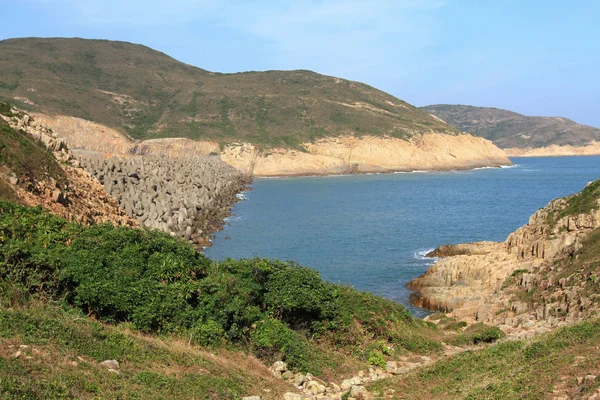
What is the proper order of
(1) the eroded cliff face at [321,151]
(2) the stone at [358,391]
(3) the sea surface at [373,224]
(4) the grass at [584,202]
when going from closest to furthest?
1. (2) the stone at [358,391]
2. (4) the grass at [584,202]
3. (3) the sea surface at [373,224]
4. (1) the eroded cliff face at [321,151]

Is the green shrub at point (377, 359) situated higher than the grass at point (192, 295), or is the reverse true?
the grass at point (192, 295)

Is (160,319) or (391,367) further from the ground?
(160,319)

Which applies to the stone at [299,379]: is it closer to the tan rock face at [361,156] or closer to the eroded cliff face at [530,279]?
the eroded cliff face at [530,279]

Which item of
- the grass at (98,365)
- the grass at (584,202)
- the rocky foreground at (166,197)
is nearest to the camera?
the grass at (98,365)

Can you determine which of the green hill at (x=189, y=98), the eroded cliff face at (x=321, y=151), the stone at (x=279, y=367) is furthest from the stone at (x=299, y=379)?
the green hill at (x=189, y=98)

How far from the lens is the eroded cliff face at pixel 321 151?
335ft

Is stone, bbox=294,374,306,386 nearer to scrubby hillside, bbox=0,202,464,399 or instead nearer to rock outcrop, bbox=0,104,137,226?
scrubby hillside, bbox=0,202,464,399

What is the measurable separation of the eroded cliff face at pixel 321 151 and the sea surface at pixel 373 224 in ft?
93.0

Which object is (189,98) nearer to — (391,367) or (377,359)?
(377,359)

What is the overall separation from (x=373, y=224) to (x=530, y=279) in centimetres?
2771

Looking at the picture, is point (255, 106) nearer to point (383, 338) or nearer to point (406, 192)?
point (406, 192)

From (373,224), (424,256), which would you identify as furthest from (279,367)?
(373,224)

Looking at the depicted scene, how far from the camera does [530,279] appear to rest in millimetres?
21094

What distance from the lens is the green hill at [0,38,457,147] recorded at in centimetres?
12461
